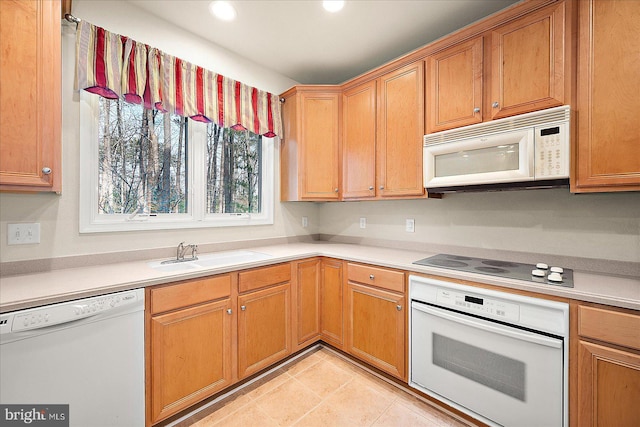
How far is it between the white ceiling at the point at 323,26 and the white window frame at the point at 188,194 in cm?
75

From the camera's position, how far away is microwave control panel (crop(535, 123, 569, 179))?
148 cm

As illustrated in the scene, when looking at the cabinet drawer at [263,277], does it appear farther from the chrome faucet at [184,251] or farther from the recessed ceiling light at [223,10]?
Result: the recessed ceiling light at [223,10]

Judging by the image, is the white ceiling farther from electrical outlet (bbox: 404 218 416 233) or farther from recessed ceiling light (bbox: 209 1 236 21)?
electrical outlet (bbox: 404 218 416 233)

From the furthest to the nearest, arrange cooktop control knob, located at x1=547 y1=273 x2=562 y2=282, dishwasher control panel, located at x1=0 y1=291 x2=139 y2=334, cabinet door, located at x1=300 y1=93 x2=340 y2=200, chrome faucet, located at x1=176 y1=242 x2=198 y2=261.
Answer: cabinet door, located at x1=300 y1=93 x2=340 y2=200
chrome faucet, located at x1=176 y1=242 x2=198 y2=261
cooktop control knob, located at x1=547 y1=273 x2=562 y2=282
dishwasher control panel, located at x1=0 y1=291 x2=139 y2=334

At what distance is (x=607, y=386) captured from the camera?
1216 millimetres

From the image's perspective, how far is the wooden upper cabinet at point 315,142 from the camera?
2.66m

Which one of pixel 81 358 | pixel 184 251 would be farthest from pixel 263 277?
pixel 81 358

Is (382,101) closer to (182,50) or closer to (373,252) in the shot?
(373,252)

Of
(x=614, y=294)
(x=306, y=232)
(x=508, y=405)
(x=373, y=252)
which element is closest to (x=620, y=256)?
(x=614, y=294)

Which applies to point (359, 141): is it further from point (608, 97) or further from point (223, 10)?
point (608, 97)

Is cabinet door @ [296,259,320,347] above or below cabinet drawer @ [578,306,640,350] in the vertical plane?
below

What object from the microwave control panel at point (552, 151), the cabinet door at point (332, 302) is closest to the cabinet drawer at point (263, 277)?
A: the cabinet door at point (332, 302)

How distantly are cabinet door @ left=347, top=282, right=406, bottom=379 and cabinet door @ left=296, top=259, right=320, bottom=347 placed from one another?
0.32m

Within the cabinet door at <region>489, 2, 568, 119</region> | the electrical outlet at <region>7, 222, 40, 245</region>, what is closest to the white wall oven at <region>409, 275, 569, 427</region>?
the cabinet door at <region>489, 2, 568, 119</region>
